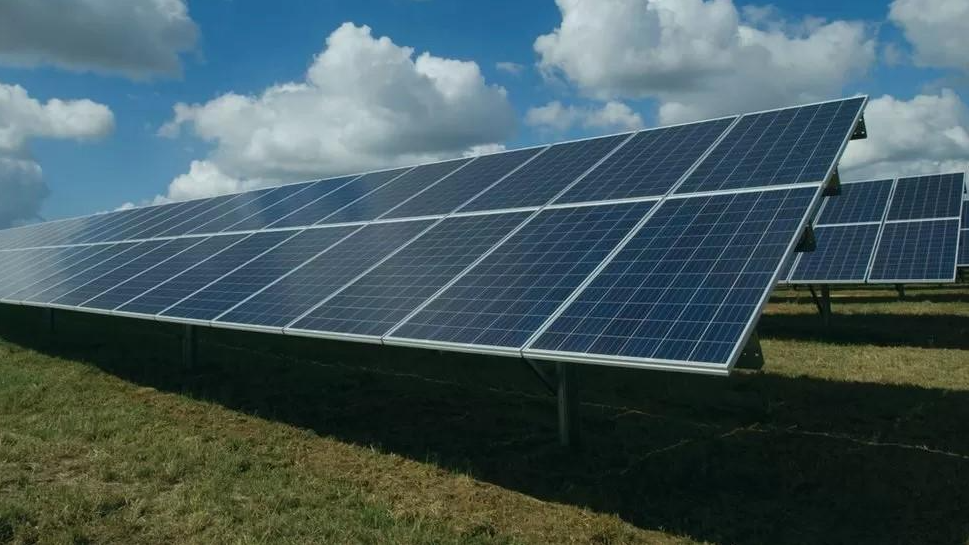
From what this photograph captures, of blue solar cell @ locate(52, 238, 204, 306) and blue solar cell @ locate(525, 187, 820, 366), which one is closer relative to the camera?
blue solar cell @ locate(525, 187, 820, 366)

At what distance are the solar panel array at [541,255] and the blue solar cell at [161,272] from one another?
0.07m

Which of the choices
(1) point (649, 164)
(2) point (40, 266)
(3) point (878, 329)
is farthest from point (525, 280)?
(2) point (40, 266)

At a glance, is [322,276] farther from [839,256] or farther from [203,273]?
[839,256]

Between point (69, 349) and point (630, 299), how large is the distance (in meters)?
18.0

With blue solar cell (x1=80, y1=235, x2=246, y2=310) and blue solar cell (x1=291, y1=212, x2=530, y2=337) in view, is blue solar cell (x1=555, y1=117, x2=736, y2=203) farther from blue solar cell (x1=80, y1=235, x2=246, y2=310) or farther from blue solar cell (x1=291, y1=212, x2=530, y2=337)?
blue solar cell (x1=80, y1=235, x2=246, y2=310)

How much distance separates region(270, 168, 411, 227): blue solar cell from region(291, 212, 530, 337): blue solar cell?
5.58 metres

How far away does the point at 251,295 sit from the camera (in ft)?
44.4

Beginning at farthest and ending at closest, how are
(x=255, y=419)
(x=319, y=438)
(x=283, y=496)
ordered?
(x=255, y=419)
(x=319, y=438)
(x=283, y=496)

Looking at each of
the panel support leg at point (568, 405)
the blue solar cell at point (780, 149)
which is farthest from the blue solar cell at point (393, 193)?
the blue solar cell at point (780, 149)

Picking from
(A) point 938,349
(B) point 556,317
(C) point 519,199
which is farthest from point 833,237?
(B) point 556,317

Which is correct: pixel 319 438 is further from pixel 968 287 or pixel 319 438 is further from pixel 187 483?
pixel 968 287

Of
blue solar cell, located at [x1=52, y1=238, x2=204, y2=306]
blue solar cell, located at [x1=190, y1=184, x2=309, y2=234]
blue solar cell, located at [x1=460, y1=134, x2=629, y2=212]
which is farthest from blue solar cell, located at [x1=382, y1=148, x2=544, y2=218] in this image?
blue solar cell, located at [x1=52, y1=238, x2=204, y2=306]

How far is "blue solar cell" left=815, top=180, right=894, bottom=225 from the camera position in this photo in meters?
28.3

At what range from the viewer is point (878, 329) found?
21953 mm
